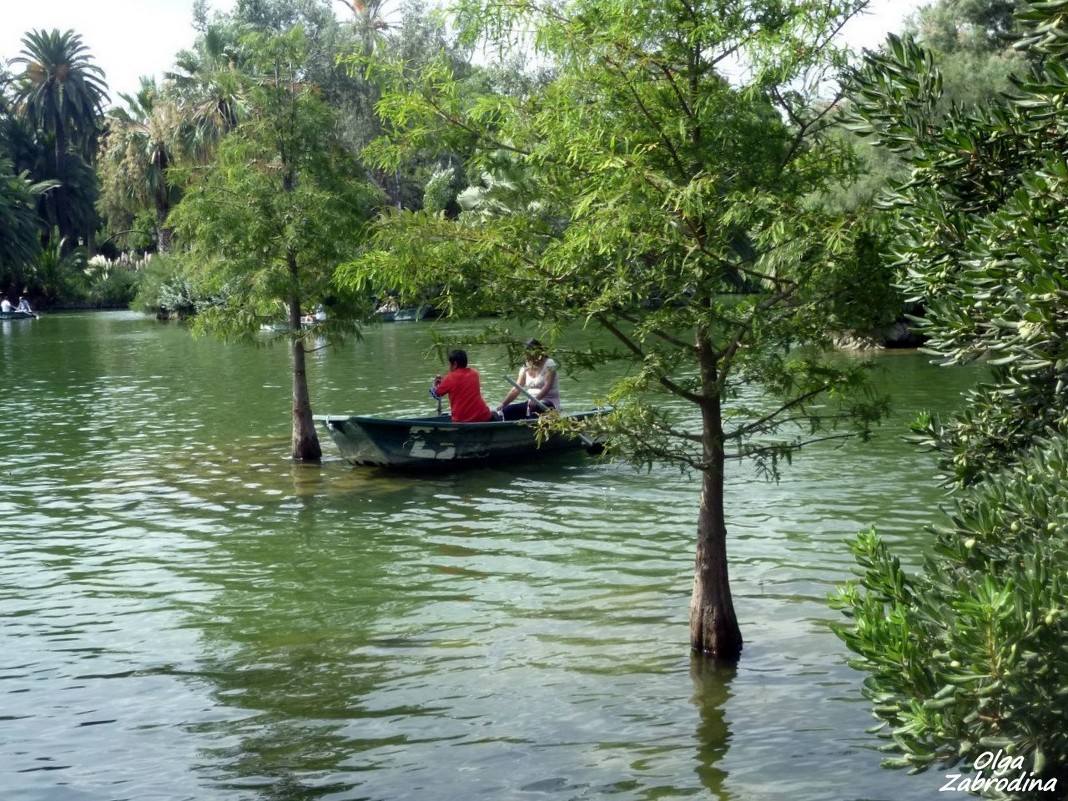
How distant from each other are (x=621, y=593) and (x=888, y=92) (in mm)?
7166

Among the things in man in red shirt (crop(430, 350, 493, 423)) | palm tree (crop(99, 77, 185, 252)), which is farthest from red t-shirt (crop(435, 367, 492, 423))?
palm tree (crop(99, 77, 185, 252))

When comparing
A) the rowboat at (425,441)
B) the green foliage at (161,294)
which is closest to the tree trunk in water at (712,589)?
the rowboat at (425,441)

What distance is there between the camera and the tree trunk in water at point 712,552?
882 centimetres

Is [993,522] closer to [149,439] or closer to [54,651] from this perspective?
[54,651]

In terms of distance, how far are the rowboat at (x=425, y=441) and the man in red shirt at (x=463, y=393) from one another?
0.96ft

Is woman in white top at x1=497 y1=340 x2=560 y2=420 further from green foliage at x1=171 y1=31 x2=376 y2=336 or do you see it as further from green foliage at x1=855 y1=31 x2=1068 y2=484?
green foliage at x1=855 y1=31 x2=1068 y2=484

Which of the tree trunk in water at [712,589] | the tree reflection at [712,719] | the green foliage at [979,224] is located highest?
the green foliage at [979,224]

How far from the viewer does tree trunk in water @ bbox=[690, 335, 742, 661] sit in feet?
28.9

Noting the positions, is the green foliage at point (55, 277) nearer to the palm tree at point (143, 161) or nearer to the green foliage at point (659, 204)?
the palm tree at point (143, 161)

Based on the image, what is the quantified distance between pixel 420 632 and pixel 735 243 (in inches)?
154

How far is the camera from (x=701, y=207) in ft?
24.5

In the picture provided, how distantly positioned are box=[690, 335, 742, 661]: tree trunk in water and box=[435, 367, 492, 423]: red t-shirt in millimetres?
8665

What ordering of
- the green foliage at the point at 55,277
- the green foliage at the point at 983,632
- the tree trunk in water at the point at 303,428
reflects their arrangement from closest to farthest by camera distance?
1. the green foliage at the point at 983,632
2. the tree trunk in water at the point at 303,428
3. the green foliage at the point at 55,277

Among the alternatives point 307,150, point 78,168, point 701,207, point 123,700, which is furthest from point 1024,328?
point 78,168
